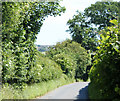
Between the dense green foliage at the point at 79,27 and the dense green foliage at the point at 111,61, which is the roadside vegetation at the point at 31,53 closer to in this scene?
the dense green foliage at the point at 111,61

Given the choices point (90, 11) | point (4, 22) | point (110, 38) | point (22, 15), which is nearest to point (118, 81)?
point (110, 38)

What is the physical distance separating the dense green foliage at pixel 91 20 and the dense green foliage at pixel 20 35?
3518cm

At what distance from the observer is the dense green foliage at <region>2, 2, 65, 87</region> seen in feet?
40.4

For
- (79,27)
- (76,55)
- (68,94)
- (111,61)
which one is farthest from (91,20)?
(111,61)

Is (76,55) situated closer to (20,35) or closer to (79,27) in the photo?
(79,27)

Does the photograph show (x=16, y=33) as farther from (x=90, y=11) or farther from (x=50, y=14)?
(x=90, y=11)

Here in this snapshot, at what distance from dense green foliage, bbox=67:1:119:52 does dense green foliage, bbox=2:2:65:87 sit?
35177 millimetres

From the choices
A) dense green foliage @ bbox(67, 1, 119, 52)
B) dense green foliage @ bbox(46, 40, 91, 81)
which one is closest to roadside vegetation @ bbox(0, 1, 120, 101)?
dense green foliage @ bbox(46, 40, 91, 81)

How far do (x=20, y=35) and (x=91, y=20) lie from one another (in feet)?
145

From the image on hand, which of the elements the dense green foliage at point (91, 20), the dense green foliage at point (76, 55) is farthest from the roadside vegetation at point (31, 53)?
the dense green foliage at point (91, 20)

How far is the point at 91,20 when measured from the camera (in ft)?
185

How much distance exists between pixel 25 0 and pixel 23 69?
14.0ft

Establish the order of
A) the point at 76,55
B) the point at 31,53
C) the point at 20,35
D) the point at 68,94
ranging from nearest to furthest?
the point at 20,35, the point at 31,53, the point at 68,94, the point at 76,55

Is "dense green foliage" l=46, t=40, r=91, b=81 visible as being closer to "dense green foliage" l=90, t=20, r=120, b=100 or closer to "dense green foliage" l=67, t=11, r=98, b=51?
"dense green foliage" l=67, t=11, r=98, b=51
